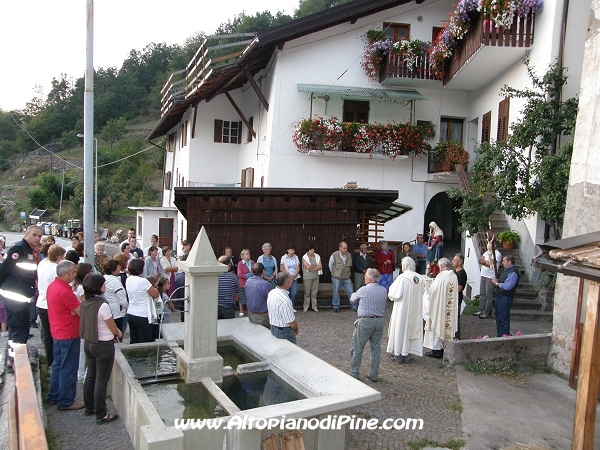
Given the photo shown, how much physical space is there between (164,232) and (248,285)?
2049cm

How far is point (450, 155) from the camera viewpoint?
18.3 meters

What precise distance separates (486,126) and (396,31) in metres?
4.86

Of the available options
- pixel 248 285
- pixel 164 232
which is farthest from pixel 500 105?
pixel 164 232

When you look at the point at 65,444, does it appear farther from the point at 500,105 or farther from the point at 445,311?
the point at 500,105

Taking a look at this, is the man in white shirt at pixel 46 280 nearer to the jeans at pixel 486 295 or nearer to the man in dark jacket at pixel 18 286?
the man in dark jacket at pixel 18 286

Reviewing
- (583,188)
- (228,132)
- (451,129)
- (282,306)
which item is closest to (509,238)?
(583,188)

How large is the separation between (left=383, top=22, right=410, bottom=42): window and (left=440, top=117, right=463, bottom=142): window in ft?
11.6

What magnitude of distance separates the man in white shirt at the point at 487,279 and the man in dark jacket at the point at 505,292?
2.59 meters

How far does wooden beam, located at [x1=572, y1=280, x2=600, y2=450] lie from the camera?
5.31 metres

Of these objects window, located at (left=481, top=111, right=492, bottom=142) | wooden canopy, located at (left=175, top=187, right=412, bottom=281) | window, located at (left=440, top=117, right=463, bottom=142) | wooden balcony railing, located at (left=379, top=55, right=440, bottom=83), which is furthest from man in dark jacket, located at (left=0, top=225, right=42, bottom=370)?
window, located at (left=440, top=117, right=463, bottom=142)

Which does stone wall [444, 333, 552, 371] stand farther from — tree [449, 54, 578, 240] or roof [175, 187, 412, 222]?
roof [175, 187, 412, 222]

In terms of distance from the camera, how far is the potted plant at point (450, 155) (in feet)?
59.9

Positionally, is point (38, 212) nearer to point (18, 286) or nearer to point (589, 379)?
point (18, 286)

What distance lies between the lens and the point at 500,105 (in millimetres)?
16766
